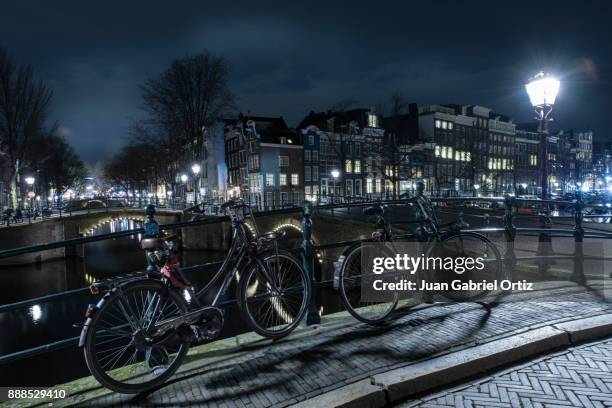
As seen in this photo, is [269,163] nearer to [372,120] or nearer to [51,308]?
[372,120]

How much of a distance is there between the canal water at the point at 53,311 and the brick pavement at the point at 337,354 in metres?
Result: 1.18

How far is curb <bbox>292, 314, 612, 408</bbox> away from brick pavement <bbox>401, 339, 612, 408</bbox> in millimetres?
107

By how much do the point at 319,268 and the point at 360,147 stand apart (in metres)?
27.5

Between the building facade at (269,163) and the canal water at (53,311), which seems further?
the building facade at (269,163)

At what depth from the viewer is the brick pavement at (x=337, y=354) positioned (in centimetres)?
309

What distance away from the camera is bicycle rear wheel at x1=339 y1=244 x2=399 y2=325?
4414 mm

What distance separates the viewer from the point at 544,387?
3.21m

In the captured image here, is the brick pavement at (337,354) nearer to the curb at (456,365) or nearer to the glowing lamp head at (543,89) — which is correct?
the curb at (456,365)

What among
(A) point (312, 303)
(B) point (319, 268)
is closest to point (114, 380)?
(A) point (312, 303)

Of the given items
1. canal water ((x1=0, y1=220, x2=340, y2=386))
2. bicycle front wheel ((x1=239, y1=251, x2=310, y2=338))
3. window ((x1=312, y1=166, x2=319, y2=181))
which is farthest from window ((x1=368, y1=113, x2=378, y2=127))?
bicycle front wheel ((x1=239, y1=251, x2=310, y2=338))

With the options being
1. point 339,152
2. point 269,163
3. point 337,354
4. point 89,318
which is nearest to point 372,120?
point 339,152

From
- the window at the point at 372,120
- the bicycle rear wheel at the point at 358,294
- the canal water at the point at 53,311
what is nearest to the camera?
the bicycle rear wheel at the point at 358,294

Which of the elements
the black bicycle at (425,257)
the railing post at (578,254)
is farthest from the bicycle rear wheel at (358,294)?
the railing post at (578,254)

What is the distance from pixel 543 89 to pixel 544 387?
949 cm
